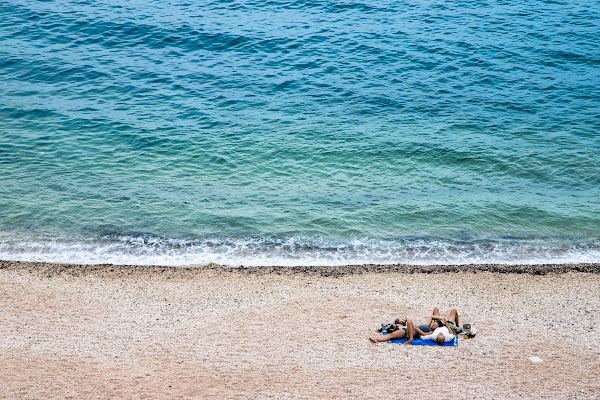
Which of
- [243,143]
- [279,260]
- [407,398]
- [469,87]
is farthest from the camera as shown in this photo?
[469,87]

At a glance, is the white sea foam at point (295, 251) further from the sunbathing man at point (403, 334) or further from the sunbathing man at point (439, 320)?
the sunbathing man at point (403, 334)

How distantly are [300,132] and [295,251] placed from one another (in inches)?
290

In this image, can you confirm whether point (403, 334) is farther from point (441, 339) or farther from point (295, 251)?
point (295, 251)

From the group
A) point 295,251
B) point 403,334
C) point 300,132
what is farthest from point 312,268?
point 300,132

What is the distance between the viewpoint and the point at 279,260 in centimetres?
1600

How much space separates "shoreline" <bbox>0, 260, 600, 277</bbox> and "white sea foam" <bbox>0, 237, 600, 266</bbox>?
422 millimetres

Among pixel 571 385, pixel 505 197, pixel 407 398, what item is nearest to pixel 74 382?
pixel 407 398

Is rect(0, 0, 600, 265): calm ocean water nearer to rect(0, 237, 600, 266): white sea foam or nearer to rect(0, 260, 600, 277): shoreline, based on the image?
rect(0, 237, 600, 266): white sea foam

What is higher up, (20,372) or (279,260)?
(20,372)

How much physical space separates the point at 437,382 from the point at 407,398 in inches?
32.1

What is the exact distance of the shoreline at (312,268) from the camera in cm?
1510

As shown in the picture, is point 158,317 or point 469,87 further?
point 469,87

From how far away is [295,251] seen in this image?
16.4 meters

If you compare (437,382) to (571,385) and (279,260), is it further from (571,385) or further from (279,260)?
(279,260)
